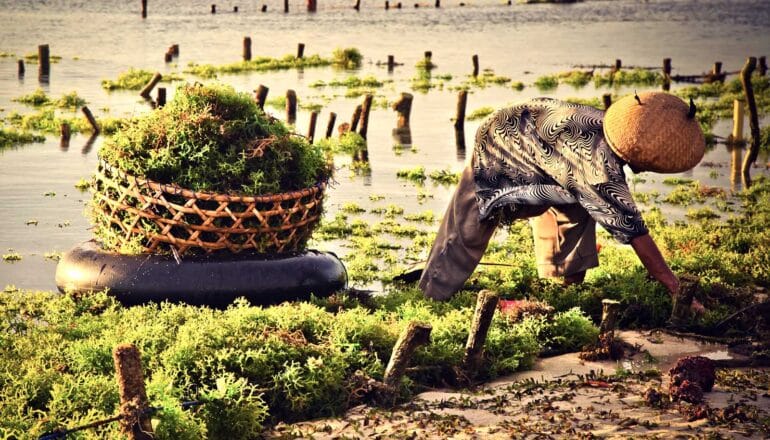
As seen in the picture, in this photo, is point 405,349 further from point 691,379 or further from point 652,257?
point 652,257

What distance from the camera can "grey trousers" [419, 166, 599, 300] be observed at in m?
9.50

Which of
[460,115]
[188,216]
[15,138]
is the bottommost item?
[15,138]

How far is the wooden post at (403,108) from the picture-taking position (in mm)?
22469

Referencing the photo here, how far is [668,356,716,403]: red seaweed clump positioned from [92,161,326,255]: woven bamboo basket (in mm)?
3403

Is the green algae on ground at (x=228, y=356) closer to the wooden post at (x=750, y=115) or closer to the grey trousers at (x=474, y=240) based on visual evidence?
the grey trousers at (x=474, y=240)

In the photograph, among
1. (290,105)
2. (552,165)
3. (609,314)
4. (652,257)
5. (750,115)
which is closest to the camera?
(609,314)

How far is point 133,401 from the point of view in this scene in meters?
5.87

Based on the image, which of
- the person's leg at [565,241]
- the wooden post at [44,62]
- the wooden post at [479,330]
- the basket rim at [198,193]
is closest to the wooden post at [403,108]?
the wooden post at [44,62]

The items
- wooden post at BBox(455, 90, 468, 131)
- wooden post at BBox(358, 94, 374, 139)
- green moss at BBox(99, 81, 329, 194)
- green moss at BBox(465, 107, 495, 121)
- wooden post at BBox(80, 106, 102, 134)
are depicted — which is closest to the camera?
green moss at BBox(99, 81, 329, 194)

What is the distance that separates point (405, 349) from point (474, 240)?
2543 millimetres

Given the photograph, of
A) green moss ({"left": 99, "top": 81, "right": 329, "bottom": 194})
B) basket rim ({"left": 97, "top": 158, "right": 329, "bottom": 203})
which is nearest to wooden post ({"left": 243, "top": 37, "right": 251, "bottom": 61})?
green moss ({"left": 99, "top": 81, "right": 329, "bottom": 194})

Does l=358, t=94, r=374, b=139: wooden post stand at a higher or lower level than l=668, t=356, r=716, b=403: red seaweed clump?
higher

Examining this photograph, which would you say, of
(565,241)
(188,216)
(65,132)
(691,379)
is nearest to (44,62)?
(65,132)

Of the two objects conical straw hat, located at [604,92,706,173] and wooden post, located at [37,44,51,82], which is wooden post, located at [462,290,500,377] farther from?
wooden post, located at [37,44,51,82]
